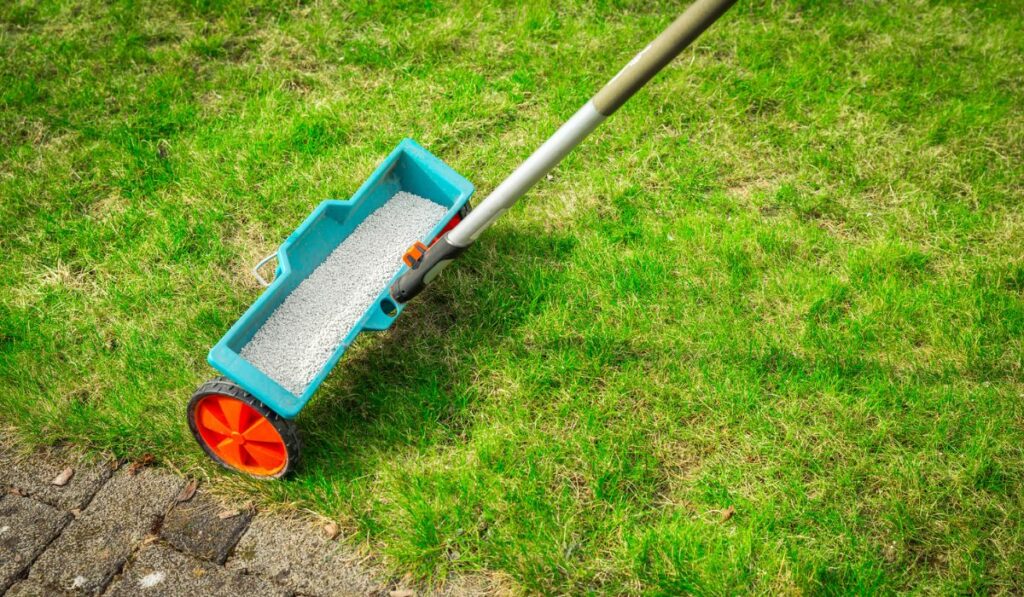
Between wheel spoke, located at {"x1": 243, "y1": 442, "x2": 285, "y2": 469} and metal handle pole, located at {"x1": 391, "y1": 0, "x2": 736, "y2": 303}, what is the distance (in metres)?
0.65

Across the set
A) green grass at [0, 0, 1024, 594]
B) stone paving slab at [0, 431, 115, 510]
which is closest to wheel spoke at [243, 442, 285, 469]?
green grass at [0, 0, 1024, 594]

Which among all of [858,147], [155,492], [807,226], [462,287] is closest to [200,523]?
[155,492]

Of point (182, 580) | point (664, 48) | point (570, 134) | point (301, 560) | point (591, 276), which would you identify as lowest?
point (591, 276)

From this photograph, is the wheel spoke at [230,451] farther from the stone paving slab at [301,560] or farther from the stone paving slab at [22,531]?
the stone paving slab at [22,531]

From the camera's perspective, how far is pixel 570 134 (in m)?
2.12

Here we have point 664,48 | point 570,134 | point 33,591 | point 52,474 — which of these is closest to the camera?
point 664,48

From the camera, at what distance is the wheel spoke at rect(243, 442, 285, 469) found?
2430mm

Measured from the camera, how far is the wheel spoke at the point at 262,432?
2.34 metres

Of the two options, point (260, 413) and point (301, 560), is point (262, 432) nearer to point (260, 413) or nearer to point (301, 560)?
point (260, 413)

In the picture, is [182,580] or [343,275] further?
[343,275]

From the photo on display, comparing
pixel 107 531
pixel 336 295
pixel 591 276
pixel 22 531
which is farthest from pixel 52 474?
pixel 591 276

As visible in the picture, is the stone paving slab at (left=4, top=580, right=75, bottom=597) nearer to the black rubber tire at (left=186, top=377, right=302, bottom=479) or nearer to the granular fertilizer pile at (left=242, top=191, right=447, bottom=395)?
the black rubber tire at (left=186, top=377, right=302, bottom=479)

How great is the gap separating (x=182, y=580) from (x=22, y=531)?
2.03 ft

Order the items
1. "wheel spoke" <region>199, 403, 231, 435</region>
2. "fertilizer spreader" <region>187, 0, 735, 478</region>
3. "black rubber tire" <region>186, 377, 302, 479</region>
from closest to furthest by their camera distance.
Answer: "fertilizer spreader" <region>187, 0, 735, 478</region>
"black rubber tire" <region>186, 377, 302, 479</region>
"wheel spoke" <region>199, 403, 231, 435</region>
